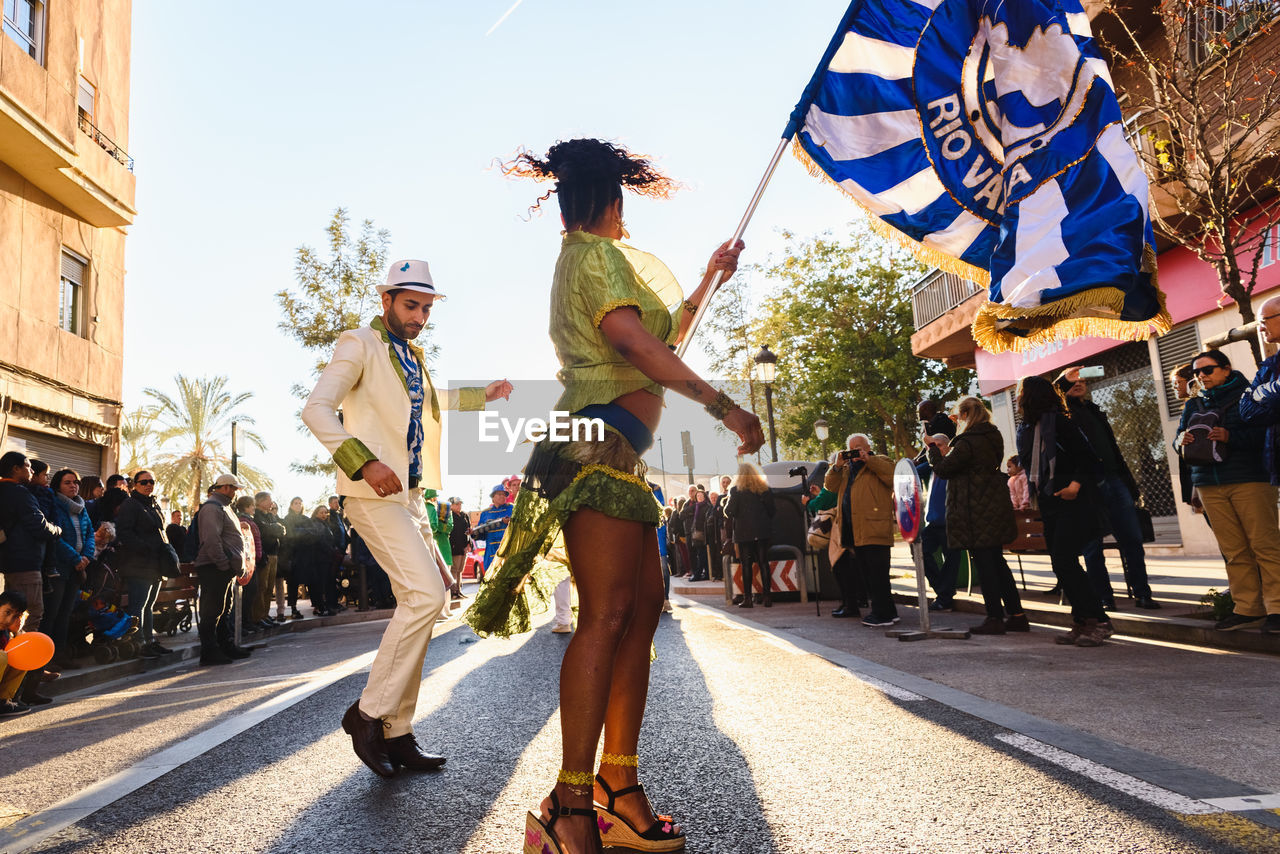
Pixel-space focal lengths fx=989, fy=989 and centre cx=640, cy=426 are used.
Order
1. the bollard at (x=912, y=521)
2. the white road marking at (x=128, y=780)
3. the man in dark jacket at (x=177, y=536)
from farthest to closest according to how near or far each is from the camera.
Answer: the man in dark jacket at (x=177, y=536), the bollard at (x=912, y=521), the white road marking at (x=128, y=780)

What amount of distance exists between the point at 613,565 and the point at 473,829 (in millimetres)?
979

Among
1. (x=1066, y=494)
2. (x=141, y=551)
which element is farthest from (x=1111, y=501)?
(x=141, y=551)

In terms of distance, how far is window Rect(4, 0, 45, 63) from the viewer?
16125 mm

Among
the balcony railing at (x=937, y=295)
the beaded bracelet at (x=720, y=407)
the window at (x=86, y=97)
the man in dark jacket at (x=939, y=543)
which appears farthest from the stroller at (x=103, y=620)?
the balcony railing at (x=937, y=295)

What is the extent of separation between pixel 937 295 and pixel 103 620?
19425mm

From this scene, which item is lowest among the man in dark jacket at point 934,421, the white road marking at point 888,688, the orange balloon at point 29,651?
the white road marking at point 888,688

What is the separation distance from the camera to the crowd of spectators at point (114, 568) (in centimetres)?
791

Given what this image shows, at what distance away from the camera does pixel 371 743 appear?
12.2 feet

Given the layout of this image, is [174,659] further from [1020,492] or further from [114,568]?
[1020,492]

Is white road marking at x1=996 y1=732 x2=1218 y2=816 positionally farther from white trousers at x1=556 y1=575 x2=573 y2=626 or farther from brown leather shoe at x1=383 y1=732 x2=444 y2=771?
white trousers at x1=556 y1=575 x2=573 y2=626

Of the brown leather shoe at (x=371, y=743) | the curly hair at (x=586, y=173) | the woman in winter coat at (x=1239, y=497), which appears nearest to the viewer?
the curly hair at (x=586, y=173)

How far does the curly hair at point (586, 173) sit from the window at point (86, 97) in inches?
790

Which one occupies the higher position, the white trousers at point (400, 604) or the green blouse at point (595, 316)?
the green blouse at point (595, 316)

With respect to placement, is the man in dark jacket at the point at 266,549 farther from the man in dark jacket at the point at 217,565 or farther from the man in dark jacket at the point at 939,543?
the man in dark jacket at the point at 939,543
